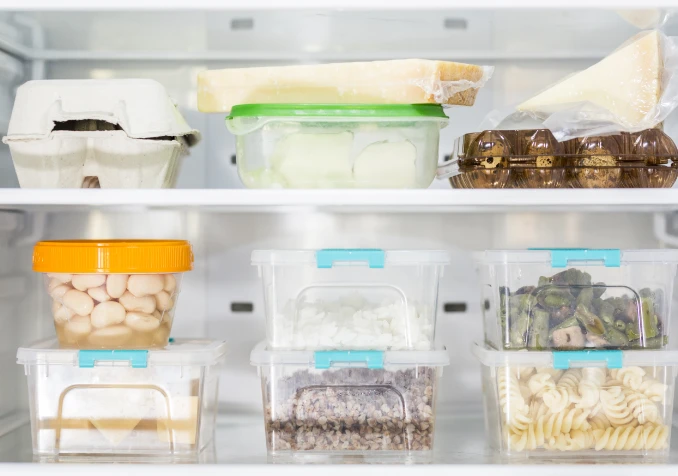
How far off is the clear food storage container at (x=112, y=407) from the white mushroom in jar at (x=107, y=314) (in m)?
0.05

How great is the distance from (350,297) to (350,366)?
9 centimetres

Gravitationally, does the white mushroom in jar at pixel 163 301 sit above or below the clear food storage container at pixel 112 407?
above

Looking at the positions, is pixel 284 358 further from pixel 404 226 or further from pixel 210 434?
pixel 404 226

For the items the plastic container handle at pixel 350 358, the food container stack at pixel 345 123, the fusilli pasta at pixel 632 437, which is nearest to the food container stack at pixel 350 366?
the plastic container handle at pixel 350 358

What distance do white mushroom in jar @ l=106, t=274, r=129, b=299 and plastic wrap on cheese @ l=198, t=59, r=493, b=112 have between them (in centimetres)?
25

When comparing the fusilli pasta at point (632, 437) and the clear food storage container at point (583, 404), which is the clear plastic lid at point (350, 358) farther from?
the fusilli pasta at point (632, 437)

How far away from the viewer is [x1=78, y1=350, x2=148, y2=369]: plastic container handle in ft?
3.14

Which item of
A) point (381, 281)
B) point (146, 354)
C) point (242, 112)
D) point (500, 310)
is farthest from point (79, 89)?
point (500, 310)

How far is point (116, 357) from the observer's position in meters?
→ 0.96

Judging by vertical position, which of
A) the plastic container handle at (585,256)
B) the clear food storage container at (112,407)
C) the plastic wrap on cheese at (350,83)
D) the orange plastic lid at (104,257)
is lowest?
the clear food storage container at (112,407)

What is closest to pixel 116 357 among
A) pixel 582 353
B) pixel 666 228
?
pixel 582 353

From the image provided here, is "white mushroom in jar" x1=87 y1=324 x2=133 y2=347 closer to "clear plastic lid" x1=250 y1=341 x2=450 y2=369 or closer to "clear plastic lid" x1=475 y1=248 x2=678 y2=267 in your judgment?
"clear plastic lid" x1=250 y1=341 x2=450 y2=369

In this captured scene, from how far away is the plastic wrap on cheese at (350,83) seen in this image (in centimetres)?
96

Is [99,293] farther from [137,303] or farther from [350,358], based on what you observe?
[350,358]
